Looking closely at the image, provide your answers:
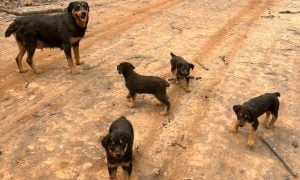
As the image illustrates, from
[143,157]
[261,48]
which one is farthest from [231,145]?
[261,48]

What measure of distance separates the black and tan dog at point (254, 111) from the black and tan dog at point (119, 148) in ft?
6.69

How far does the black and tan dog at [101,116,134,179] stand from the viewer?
5.80 metres

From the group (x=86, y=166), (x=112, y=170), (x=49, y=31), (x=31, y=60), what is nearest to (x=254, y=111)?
(x=112, y=170)

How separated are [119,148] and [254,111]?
279cm

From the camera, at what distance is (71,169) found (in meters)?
6.76

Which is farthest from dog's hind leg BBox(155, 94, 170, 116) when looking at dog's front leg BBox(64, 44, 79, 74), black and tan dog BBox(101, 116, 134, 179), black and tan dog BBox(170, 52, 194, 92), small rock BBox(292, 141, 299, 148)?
dog's front leg BBox(64, 44, 79, 74)

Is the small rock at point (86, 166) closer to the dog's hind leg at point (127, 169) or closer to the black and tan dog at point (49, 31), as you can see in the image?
the dog's hind leg at point (127, 169)

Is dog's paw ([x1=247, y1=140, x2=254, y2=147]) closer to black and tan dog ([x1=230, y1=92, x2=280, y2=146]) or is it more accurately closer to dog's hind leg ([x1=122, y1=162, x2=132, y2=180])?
black and tan dog ([x1=230, y1=92, x2=280, y2=146])

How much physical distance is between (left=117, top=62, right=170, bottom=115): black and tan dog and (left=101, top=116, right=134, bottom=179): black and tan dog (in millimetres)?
1813

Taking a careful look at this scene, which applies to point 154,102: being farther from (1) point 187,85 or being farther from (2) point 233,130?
(2) point 233,130

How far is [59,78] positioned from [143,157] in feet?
12.5

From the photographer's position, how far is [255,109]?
24.7 ft

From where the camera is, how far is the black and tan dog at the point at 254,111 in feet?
24.2

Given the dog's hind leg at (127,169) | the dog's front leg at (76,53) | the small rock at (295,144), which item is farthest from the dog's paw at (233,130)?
the dog's front leg at (76,53)
